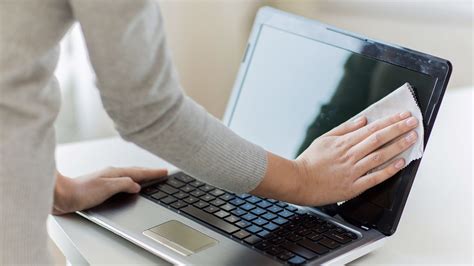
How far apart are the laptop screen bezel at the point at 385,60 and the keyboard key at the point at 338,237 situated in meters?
0.05

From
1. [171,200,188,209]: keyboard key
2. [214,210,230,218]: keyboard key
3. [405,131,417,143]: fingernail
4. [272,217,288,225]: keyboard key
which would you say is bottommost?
[171,200,188,209]: keyboard key

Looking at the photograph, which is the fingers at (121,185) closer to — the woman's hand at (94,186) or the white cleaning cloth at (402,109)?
the woman's hand at (94,186)

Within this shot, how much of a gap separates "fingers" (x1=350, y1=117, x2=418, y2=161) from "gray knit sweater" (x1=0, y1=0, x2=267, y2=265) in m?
0.27

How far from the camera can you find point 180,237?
0.94 meters

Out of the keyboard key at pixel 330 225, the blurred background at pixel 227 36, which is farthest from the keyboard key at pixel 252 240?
the blurred background at pixel 227 36

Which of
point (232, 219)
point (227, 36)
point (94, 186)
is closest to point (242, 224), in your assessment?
point (232, 219)

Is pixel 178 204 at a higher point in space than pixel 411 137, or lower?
lower

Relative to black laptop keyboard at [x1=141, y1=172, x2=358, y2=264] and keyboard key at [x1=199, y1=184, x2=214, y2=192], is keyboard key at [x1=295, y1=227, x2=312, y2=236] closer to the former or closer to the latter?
black laptop keyboard at [x1=141, y1=172, x2=358, y2=264]

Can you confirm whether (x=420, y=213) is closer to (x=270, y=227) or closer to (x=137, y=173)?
(x=270, y=227)

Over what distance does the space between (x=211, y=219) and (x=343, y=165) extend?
19 centimetres

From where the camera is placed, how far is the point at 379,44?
105 cm

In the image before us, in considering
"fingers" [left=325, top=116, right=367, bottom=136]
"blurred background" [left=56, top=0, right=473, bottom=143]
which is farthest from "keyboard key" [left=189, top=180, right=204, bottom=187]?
"blurred background" [left=56, top=0, right=473, bottom=143]

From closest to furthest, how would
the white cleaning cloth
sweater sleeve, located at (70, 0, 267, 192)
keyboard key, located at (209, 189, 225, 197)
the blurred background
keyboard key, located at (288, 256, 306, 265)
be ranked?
sweater sleeve, located at (70, 0, 267, 192) → keyboard key, located at (288, 256, 306, 265) → the white cleaning cloth → keyboard key, located at (209, 189, 225, 197) → the blurred background

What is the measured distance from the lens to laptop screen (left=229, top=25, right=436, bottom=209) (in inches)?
40.7
